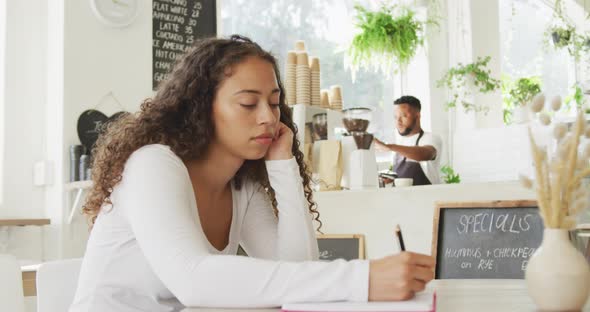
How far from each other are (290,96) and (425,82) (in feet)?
10.2

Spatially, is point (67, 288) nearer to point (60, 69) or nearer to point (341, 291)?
point (341, 291)

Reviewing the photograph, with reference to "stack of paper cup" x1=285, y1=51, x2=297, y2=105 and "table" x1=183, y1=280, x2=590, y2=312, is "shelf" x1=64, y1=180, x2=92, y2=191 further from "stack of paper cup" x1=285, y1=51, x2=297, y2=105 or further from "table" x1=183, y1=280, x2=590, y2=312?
"table" x1=183, y1=280, x2=590, y2=312

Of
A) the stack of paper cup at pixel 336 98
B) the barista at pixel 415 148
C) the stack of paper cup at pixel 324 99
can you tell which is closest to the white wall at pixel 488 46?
the barista at pixel 415 148

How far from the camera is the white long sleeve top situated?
3.60 ft

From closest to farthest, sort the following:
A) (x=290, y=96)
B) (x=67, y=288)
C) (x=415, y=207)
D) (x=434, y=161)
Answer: (x=67, y=288)
(x=415, y=207)
(x=290, y=96)
(x=434, y=161)

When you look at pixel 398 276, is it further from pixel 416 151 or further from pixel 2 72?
pixel 416 151

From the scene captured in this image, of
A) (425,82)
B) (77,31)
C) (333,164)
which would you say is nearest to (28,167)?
(77,31)

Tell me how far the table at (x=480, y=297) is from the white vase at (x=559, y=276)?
0.31ft

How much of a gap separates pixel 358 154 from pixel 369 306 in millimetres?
1822

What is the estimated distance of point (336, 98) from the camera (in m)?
3.74

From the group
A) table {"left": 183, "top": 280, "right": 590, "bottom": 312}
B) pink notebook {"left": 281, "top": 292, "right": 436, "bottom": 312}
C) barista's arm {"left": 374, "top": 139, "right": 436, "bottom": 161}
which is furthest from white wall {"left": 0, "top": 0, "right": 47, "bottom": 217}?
pink notebook {"left": 281, "top": 292, "right": 436, "bottom": 312}

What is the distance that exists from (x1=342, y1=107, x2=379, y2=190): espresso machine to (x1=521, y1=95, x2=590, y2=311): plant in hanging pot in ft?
5.75

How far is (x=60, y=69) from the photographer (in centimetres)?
369

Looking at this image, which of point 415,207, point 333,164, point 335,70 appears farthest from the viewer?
point 335,70
